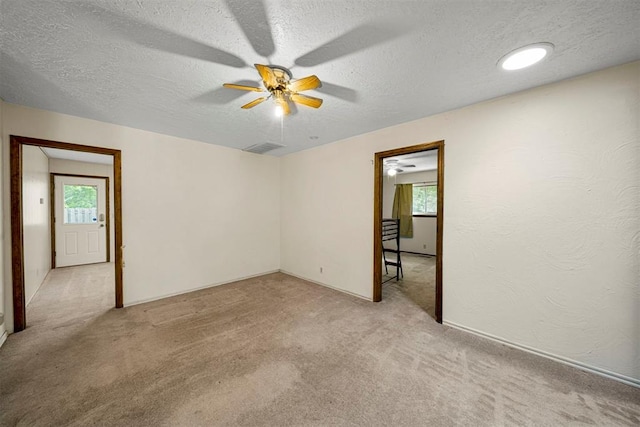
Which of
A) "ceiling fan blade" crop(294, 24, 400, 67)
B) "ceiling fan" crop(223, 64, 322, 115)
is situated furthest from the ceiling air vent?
"ceiling fan blade" crop(294, 24, 400, 67)

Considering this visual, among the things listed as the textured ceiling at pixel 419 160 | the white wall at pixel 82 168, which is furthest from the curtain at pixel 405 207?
the white wall at pixel 82 168

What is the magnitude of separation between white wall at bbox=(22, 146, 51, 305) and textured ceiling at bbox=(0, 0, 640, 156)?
1.51 m

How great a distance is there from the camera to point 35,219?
3.63 metres

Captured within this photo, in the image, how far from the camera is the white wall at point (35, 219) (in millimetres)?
3057

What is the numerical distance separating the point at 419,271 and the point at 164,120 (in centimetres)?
518

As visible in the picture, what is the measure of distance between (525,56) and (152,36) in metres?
2.57

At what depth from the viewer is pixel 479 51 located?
1602mm

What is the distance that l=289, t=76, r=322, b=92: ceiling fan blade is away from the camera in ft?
5.34

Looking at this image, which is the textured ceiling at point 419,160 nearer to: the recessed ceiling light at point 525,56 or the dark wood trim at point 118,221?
the recessed ceiling light at point 525,56

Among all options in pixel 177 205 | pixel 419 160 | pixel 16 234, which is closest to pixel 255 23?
pixel 177 205

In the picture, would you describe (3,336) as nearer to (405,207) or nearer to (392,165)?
(392,165)

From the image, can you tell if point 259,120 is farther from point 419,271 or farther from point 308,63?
point 419,271

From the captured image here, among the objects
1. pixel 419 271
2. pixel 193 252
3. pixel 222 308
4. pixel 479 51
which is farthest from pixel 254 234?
pixel 479 51

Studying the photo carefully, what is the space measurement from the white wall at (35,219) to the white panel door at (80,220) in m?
0.31
